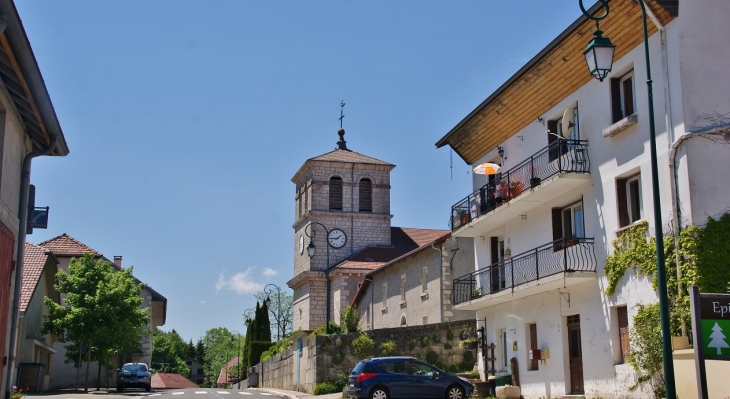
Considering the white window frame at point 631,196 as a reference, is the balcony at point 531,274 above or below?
below

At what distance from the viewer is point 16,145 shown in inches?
551

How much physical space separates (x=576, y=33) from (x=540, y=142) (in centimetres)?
472

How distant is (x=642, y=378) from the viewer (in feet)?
60.7

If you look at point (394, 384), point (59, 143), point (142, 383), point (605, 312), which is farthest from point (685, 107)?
point (142, 383)

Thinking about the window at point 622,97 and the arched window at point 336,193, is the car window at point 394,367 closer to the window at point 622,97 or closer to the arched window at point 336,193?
the window at point 622,97

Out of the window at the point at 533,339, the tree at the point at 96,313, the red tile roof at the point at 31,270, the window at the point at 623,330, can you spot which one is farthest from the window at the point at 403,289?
the window at the point at 623,330

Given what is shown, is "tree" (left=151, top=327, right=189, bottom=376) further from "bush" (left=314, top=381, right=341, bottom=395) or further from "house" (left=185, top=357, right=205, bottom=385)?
"bush" (left=314, top=381, right=341, bottom=395)

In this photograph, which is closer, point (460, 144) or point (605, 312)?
point (605, 312)

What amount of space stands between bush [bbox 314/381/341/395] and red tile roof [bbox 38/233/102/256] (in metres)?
23.9

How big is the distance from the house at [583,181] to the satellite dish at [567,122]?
0.22ft

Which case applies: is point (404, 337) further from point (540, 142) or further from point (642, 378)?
point (642, 378)

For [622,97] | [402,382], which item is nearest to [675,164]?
[622,97]

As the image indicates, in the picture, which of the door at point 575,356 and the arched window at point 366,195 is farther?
the arched window at point 366,195

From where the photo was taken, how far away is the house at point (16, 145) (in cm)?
1168
